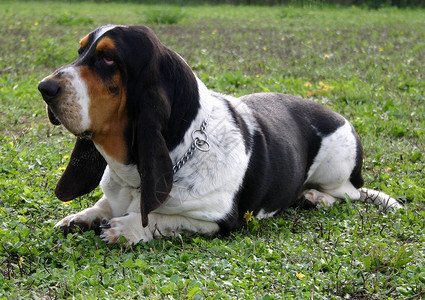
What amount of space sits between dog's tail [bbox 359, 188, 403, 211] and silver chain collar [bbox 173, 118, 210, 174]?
1.65m

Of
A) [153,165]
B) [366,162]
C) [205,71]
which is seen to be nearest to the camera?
[153,165]

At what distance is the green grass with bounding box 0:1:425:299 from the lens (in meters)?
3.34

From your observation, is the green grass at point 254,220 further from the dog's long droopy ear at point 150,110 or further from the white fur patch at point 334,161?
the dog's long droopy ear at point 150,110

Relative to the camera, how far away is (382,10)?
1939 cm

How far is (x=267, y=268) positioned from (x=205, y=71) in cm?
609

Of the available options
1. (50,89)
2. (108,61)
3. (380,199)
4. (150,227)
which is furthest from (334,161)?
(50,89)

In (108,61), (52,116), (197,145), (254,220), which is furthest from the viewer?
(254,220)

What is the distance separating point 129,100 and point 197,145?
0.54m

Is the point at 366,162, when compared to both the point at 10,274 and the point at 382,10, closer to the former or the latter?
the point at 10,274

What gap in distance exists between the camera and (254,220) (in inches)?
172

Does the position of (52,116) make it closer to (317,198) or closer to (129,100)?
(129,100)

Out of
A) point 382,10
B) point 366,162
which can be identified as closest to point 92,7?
point 382,10

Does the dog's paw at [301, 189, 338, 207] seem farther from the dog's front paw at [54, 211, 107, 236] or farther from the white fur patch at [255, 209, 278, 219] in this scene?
the dog's front paw at [54, 211, 107, 236]

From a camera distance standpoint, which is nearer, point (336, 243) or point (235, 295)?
point (235, 295)
